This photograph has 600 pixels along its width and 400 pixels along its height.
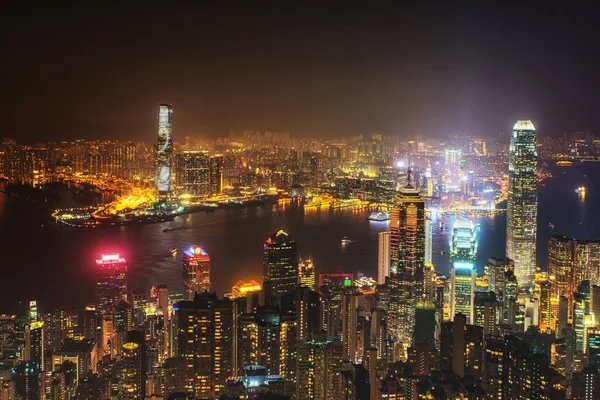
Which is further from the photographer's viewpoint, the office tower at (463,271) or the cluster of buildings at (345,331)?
the office tower at (463,271)

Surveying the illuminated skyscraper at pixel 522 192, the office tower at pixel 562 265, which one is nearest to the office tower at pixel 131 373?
the office tower at pixel 562 265

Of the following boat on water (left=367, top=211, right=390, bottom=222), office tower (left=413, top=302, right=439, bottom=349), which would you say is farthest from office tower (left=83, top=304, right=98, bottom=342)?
boat on water (left=367, top=211, right=390, bottom=222)

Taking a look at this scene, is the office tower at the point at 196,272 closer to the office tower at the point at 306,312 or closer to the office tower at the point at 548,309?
the office tower at the point at 306,312

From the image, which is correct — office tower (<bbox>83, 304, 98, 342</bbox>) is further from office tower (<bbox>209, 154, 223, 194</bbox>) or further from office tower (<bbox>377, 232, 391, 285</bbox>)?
office tower (<bbox>209, 154, 223, 194</bbox>)

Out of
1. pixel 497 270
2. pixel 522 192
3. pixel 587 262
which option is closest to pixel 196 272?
pixel 497 270

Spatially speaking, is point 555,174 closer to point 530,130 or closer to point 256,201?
point 530,130

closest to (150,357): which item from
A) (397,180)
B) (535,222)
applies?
(535,222)
